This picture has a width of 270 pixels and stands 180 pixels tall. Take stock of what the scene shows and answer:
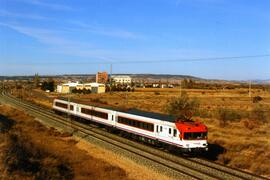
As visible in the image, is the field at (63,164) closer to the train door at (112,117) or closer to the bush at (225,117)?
the train door at (112,117)

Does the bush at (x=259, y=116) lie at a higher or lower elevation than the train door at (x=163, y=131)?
lower

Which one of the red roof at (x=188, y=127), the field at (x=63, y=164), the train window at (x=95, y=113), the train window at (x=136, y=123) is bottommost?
the field at (x=63, y=164)

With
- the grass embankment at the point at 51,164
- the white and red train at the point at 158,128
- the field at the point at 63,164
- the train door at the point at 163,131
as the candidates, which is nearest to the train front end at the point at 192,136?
the white and red train at the point at 158,128

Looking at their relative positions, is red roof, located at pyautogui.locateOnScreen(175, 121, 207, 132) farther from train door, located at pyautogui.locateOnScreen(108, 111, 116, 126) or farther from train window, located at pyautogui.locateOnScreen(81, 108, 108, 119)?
train window, located at pyautogui.locateOnScreen(81, 108, 108, 119)

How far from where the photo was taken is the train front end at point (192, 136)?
25.0 metres

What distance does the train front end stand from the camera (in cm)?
2500

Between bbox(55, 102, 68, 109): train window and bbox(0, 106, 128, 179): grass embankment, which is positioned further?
bbox(55, 102, 68, 109): train window

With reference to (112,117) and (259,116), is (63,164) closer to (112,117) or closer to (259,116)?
(112,117)

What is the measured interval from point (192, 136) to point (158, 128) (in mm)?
3519

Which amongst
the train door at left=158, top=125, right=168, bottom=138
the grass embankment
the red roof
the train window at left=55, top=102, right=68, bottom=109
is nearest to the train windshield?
the red roof

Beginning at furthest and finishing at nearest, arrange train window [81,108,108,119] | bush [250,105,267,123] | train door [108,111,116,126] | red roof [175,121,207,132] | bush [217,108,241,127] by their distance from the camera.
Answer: bush [250,105,267,123], bush [217,108,241,127], train window [81,108,108,119], train door [108,111,116,126], red roof [175,121,207,132]

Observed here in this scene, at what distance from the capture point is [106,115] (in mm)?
39656

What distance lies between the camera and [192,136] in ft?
83.1

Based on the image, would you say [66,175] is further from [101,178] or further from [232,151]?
[232,151]
